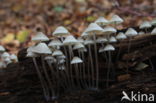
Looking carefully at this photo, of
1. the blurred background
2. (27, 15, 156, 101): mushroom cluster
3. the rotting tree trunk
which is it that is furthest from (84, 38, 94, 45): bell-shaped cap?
the blurred background

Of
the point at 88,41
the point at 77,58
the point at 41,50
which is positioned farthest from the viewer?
the point at 88,41

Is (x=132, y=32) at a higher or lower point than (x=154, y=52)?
higher

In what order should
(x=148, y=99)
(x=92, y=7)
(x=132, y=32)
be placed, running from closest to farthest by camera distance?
(x=148, y=99) → (x=132, y=32) → (x=92, y=7)

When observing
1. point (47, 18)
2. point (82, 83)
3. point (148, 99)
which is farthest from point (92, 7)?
point (148, 99)

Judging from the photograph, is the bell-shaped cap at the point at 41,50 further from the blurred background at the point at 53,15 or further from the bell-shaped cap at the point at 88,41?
the blurred background at the point at 53,15

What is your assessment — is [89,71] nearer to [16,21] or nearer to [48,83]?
[48,83]

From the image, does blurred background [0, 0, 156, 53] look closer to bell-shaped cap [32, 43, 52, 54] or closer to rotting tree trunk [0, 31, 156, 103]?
rotting tree trunk [0, 31, 156, 103]

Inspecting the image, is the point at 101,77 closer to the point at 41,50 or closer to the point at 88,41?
the point at 88,41

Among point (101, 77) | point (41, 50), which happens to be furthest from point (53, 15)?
point (41, 50)
